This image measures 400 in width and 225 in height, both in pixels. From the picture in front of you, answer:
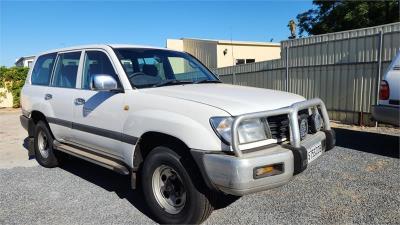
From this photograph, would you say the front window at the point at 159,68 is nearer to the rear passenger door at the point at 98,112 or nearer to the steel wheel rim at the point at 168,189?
the rear passenger door at the point at 98,112

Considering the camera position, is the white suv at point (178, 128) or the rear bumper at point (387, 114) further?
the rear bumper at point (387, 114)

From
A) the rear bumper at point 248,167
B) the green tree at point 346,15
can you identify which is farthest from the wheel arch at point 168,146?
the green tree at point 346,15

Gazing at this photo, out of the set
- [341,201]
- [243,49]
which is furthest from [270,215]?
[243,49]

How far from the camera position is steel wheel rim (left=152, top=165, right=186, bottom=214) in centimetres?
383

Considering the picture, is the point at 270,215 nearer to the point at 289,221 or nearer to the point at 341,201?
the point at 289,221

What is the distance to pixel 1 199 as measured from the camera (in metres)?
4.88

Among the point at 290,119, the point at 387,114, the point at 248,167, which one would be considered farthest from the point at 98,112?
the point at 387,114

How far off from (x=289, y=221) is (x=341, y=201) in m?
0.89

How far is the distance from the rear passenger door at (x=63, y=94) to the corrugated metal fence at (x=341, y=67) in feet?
23.6

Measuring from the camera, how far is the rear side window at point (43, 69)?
19.8 ft

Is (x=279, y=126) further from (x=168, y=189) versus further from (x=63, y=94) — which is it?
(x=63, y=94)

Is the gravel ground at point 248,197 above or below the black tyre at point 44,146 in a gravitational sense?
below

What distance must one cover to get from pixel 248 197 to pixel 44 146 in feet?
12.2

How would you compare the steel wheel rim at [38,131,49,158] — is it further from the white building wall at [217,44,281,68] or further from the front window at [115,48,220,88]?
the white building wall at [217,44,281,68]
